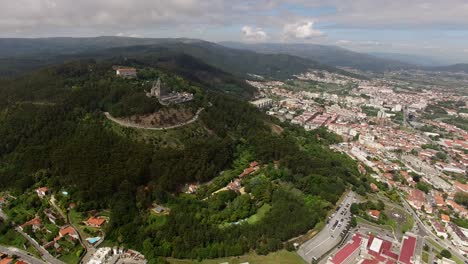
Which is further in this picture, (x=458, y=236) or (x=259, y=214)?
(x=259, y=214)

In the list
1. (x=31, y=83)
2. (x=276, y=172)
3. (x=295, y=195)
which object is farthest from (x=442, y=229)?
(x=31, y=83)

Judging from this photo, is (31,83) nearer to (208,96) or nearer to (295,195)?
(208,96)

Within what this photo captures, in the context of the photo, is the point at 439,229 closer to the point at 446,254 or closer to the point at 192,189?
the point at 446,254

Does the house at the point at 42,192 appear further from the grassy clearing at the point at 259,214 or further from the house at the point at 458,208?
the house at the point at 458,208

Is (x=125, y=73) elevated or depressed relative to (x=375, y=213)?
elevated

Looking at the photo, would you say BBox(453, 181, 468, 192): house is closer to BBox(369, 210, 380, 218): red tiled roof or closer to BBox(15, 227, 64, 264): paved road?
BBox(369, 210, 380, 218): red tiled roof

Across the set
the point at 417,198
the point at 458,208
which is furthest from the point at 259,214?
the point at 458,208

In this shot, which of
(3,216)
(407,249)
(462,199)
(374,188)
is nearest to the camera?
(407,249)

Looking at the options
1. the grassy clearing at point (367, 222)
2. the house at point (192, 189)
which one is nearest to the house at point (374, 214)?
the grassy clearing at point (367, 222)
